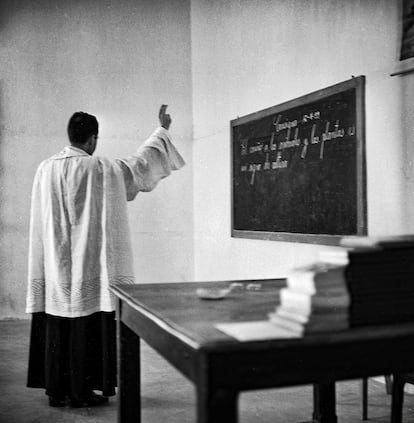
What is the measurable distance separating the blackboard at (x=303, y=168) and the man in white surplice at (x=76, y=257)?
1402mm

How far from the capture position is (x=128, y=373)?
2.41 metres

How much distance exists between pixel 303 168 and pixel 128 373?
2.72m

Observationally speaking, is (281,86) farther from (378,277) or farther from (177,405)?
(378,277)

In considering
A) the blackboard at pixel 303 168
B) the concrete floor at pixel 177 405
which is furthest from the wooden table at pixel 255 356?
the blackboard at pixel 303 168

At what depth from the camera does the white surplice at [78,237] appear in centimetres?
375

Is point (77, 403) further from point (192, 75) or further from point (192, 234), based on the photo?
point (192, 75)

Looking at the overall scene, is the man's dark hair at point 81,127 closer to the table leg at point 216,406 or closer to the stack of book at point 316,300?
the stack of book at point 316,300

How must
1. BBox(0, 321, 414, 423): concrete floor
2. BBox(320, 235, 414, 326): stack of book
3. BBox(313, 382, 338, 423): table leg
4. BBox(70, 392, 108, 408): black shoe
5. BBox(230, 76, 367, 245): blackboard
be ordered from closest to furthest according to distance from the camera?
BBox(320, 235, 414, 326): stack of book
BBox(313, 382, 338, 423): table leg
BBox(0, 321, 414, 423): concrete floor
BBox(70, 392, 108, 408): black shoe
BBox(230, 76, 367, 245): blackboard

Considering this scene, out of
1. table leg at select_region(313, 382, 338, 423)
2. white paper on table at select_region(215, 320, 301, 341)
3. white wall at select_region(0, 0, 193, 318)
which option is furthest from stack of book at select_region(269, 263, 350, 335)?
white wall at select_region(0, 0, 193, 318)

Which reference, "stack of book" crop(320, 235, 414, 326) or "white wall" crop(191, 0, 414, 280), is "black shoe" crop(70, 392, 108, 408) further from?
"stack of book" crop(320, 235, 414, 326)

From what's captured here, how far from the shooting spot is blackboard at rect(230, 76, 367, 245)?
4.16m

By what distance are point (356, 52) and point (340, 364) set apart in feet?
10.0

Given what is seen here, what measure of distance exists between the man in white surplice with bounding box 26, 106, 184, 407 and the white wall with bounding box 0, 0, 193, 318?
2.85 metres

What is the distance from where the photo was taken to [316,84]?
15.2 feet
